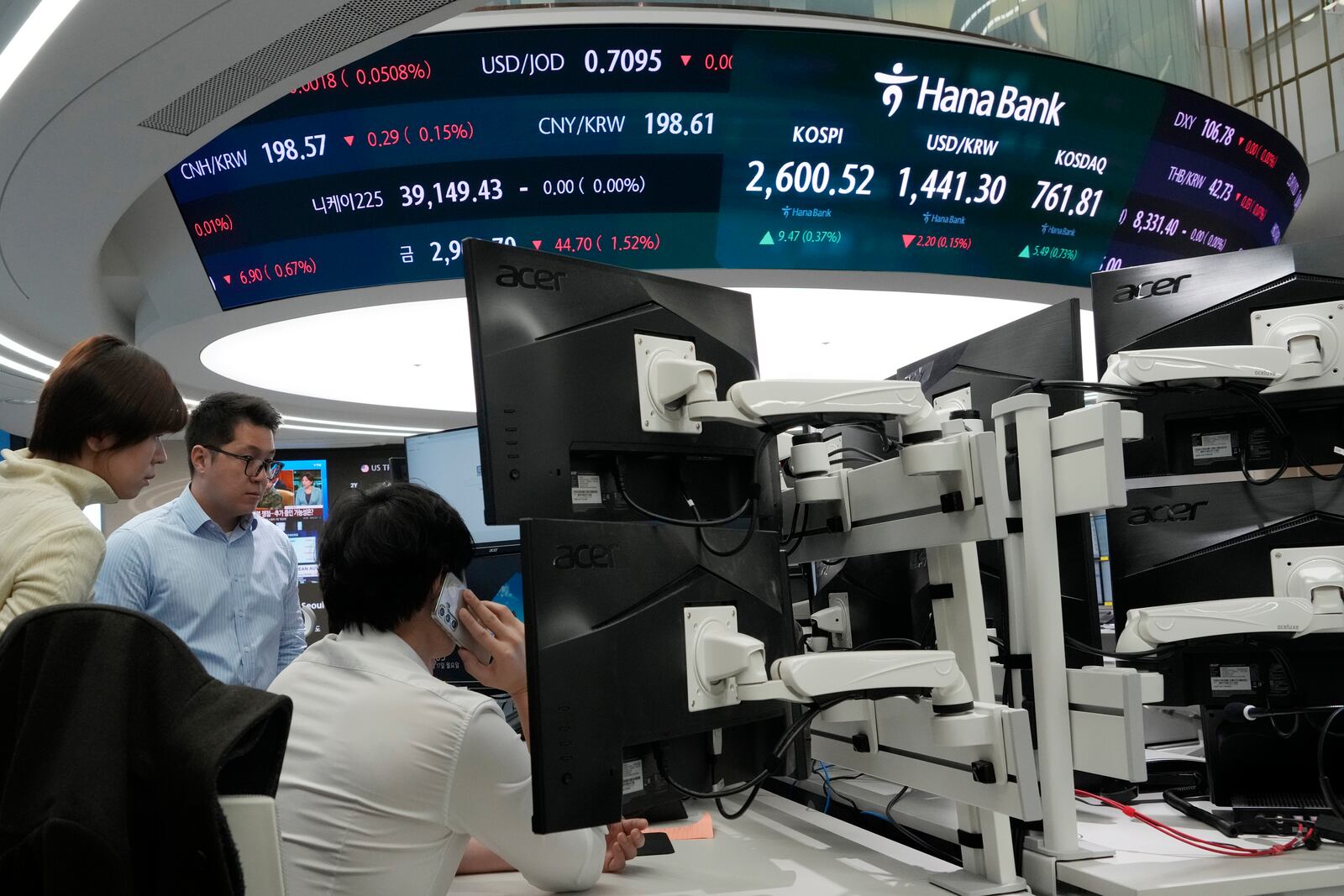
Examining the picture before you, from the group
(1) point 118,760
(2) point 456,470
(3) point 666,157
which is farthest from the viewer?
(3) point 666,157

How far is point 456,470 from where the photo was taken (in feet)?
8.70

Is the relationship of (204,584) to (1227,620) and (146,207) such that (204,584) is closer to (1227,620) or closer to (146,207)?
(1227,620)

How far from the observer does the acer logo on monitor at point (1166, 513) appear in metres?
1.71

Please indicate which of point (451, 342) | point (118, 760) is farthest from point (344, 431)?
point (118, 760)

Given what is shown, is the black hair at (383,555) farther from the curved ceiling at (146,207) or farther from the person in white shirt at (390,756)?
the curved ceiling at (146,207)

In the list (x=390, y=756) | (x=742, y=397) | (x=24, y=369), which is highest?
(x=24, y=369)

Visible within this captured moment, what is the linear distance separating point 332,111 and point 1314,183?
5480 mm

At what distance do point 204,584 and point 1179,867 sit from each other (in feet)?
7.06

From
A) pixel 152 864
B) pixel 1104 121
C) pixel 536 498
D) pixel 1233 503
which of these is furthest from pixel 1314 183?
pixel 152 864

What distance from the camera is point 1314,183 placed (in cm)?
593

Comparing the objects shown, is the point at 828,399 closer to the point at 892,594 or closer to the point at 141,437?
the point at 892,594

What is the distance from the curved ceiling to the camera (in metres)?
2.74

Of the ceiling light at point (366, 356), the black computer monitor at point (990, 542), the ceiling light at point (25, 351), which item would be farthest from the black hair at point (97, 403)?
the ceiling light at point (25, 351)

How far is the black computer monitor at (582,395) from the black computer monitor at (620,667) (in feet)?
0.18
